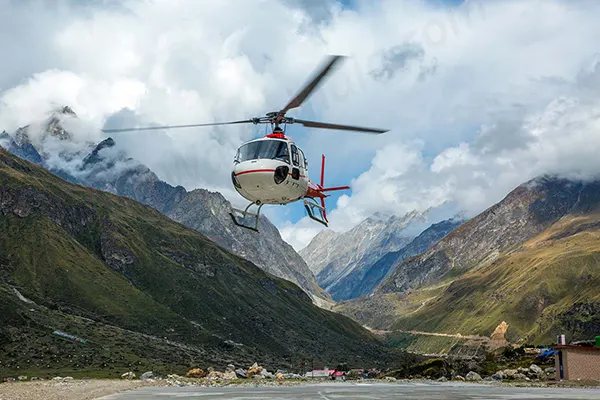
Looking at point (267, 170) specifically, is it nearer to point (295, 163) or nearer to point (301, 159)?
point (295, 163)

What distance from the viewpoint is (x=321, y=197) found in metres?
56.8

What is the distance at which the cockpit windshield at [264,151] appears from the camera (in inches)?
1843

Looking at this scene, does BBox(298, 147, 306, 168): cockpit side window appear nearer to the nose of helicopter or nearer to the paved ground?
the nose of helicopter

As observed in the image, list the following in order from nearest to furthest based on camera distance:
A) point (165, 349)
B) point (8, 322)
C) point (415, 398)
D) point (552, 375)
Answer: point (415, 398), point (552, 375), point (8, 322), point (165, 349)

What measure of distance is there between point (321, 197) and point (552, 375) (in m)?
41.1

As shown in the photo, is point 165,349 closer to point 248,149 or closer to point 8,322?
point 8,322

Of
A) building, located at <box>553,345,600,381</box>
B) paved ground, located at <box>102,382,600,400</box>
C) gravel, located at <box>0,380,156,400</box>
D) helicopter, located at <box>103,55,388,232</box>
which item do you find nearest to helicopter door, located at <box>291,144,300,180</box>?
helicopter, located at <box>103,55,388,232</box>

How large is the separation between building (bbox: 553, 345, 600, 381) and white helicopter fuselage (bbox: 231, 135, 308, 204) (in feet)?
130

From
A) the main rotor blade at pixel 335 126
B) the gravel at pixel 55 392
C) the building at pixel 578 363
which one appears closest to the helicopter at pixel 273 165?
the main rotor blade at pixel 335 126

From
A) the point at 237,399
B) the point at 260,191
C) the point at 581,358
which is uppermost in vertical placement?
the point at 260,191

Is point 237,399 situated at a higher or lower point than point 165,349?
lower

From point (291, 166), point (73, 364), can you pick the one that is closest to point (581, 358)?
point (291, 166)

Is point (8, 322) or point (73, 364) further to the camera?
point (8, 322)

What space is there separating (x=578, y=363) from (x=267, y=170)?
44.4 metres
